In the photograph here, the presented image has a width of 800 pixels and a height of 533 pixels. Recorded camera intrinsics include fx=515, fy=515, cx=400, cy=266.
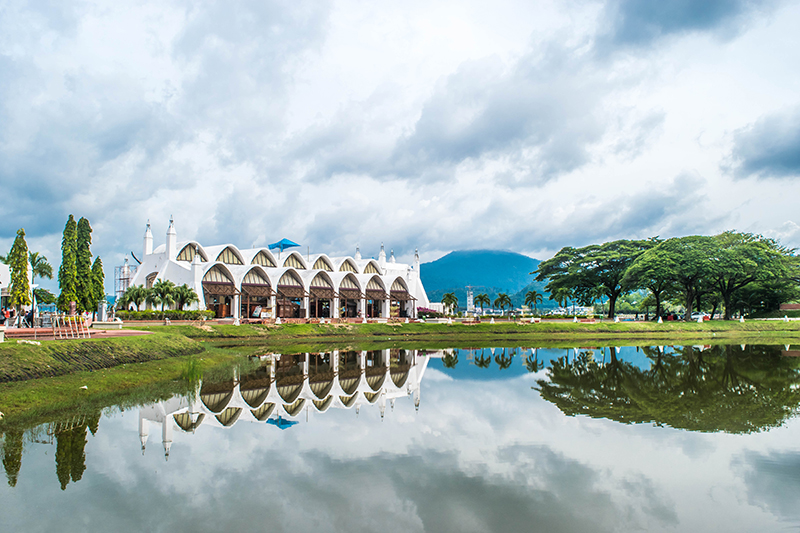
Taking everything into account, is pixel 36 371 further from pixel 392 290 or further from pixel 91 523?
pixel 392 290

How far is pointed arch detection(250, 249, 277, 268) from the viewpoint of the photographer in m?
58.0

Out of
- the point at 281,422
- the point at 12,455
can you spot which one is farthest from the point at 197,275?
the point at 12,455

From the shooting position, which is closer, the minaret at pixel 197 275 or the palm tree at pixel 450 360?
the palm tree at pixel 450 360

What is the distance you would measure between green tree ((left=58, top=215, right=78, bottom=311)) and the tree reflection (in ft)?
86.8

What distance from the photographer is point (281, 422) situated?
1280 cm

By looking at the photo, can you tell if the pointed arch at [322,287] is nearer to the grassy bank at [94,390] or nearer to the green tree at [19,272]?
the green tree at [19,272]

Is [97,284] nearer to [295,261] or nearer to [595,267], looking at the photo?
[295,261]

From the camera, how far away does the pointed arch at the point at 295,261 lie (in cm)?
6095

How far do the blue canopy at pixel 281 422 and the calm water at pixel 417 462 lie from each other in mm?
50

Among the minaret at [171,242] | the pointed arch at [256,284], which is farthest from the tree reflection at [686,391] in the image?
the minaret at [171,242]

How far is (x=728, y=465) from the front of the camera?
31.1ft

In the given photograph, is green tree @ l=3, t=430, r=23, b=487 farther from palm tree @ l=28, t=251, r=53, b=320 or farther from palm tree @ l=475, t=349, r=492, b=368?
palm tree @ l=28, t=251, r=53, b=320

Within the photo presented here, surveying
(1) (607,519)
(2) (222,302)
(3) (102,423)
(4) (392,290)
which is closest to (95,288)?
(2) (222,302)

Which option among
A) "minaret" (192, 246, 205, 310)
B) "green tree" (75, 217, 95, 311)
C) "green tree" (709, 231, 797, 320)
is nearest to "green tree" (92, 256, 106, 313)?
"green tree" (75, 217, 95, 311)
